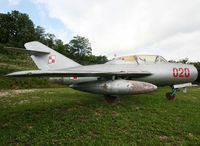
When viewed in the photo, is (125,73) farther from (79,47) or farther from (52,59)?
(79,47)

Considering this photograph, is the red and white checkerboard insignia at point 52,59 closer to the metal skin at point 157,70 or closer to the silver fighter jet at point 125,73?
the silver fighter jet at point 125,73

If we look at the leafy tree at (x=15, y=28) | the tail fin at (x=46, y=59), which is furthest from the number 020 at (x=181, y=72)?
the leafy tree at (x=15, y=28)

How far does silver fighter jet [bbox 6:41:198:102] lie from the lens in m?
3.60

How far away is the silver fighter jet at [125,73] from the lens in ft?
11.8

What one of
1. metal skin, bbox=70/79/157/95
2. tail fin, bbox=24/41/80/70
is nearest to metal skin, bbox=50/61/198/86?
metal skin, bbox=70/79/157/95

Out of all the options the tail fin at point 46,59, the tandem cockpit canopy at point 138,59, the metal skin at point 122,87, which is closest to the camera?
the metal skin at point 122,87

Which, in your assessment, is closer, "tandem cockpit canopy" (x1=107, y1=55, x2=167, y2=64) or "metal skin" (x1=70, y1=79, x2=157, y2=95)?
"metal skin" (x1=70, y1=79, x2=157, y2=95)

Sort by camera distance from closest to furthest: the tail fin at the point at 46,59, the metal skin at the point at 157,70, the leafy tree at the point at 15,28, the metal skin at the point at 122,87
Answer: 1. the metal skin at the point at 122,87
2. the metal skin at the point at 157,70
3. the tail fin at the point at 46,59
4. the leafy tree at the point at 15,28

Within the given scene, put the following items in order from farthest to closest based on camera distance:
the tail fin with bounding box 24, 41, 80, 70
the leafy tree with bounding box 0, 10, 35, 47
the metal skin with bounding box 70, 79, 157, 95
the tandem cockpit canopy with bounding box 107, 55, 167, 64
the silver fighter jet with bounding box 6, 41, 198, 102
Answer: the leafy tree with bounding box 0, 10, 35, 47, the tail fin with bounding box 24, 41, 80, 70, the tandem cockpit canopy with bounding box 107, 55, 167, 64, the silver fighter jet with bounding box 6, 41, 198, 102, the metal skin with bounding box 70, 79, 157, 95

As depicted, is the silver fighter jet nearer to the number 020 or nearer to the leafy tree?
the number 020

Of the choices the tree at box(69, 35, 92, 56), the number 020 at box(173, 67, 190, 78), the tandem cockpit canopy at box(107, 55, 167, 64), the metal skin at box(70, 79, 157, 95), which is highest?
the tree at box(69, 35, 92, 56)

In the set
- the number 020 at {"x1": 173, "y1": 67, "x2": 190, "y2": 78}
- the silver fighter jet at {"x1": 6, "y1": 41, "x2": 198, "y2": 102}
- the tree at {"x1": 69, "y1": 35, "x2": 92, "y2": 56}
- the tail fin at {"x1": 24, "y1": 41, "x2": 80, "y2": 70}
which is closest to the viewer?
the silver fighter jet at {"x1": 6, "y1": 41, "x2": 198, "y2": 102}

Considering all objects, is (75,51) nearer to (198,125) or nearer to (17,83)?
(17,83)

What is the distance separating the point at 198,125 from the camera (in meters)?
2.59
